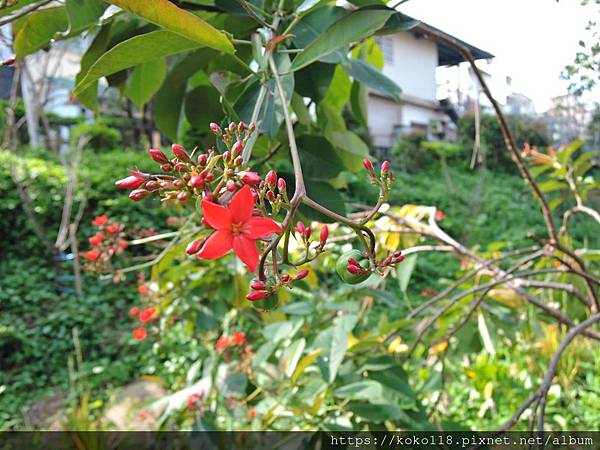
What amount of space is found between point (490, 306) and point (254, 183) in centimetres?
108

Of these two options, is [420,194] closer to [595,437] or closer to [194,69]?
[595,437]

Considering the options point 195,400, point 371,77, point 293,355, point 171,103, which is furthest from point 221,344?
point 371,77

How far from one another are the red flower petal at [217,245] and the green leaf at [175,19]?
0.15 m

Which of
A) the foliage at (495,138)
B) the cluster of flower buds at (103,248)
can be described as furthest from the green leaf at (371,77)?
the foliage at (495,138)

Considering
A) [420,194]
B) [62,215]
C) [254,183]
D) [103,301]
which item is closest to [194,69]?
[254,183]

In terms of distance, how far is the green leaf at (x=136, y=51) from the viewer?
327mm

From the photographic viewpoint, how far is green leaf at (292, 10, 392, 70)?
416 millimetres

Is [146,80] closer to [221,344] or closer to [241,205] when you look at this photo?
[241,205]

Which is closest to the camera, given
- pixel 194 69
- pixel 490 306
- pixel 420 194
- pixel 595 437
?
pixel 194 69

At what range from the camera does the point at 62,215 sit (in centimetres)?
392

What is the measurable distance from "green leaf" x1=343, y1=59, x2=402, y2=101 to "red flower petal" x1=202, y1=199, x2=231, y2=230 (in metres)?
0.44

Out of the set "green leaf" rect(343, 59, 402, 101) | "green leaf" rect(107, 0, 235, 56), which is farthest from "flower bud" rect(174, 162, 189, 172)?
"green leaf" rect(343, 59, 402, 101)

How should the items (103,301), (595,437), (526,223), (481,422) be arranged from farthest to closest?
(526,223) < (103,301) < (481,422) < (595,437)

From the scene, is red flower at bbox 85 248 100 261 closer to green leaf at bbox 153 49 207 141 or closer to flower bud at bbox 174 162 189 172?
green leaf at bbox 153 49 207 141
